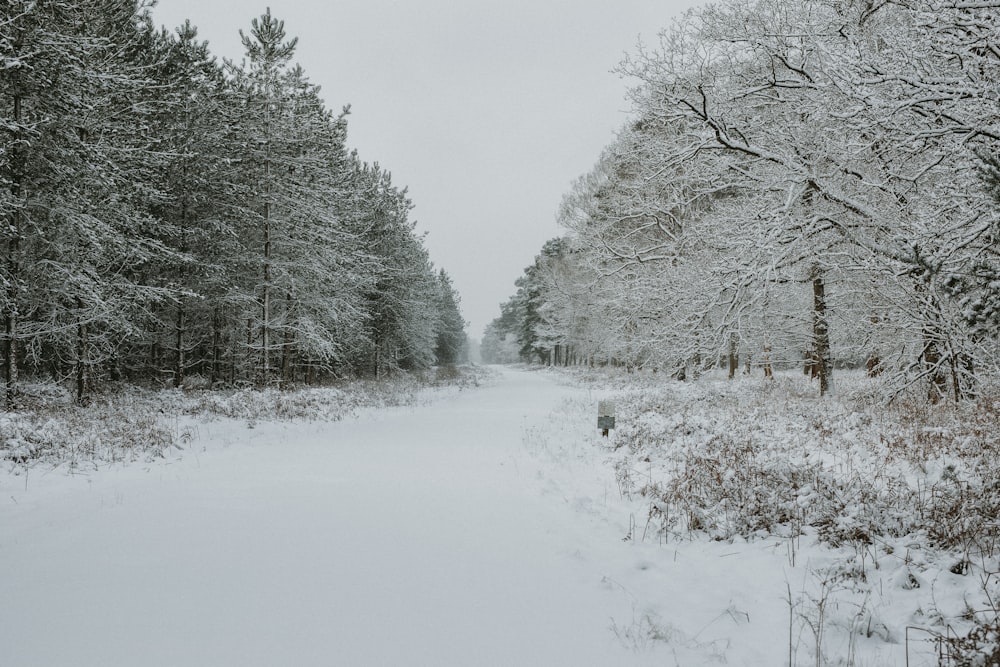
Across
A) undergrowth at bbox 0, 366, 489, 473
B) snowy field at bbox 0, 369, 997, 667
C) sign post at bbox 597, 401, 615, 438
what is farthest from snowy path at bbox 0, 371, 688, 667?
sign post at bbox 597, 401, 615, 438

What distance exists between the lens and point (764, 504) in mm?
4695

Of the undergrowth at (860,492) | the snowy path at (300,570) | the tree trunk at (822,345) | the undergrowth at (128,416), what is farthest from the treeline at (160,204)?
the tree trunk at (822,345)

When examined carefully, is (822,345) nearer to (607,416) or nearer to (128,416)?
(607,416)

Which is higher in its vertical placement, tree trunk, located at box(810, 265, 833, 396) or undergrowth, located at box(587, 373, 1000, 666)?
tree trunk, located at box(810, 265, 833, 396)

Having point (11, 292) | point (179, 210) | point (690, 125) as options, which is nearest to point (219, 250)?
point (179, 210)

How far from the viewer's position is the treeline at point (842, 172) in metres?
5.51

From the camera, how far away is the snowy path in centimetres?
278

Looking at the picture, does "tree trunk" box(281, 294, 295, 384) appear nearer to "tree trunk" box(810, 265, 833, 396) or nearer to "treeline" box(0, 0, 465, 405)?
"treeline" box(0, 0, 465, 405)

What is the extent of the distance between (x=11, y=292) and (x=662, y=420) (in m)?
14.8

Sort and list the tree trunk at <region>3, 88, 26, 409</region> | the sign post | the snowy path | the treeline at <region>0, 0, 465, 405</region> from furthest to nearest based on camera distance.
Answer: the treeline at <region>0, 0, 465, 405</region>
the tree trunk at <region>3, 88, 26, 409</region>
the sign post
the snowy path

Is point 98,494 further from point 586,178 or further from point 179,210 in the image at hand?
point 586,178

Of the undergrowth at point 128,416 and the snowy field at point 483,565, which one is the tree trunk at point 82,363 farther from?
the snowy field at point 483,565

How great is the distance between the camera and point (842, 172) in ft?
27.5

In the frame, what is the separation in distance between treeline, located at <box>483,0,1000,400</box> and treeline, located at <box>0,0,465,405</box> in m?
12.1
